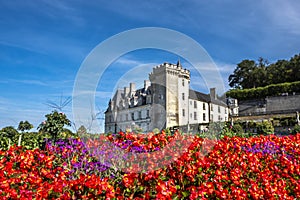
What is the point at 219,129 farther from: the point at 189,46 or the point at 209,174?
the point at 209,174

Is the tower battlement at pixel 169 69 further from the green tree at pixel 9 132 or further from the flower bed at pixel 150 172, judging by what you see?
the green tree at pixel 9 132

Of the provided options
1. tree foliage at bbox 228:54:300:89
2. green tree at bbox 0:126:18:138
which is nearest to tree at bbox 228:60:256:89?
tree foliage at bbox 228:54:300:89

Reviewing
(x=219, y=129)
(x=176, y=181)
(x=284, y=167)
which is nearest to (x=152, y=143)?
(x=176, y=181)

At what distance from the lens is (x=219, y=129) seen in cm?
1011

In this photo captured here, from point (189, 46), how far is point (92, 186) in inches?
125

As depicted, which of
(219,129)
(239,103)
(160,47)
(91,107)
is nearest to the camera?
(91,107)

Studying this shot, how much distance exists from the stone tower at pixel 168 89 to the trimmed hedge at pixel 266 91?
104 ft

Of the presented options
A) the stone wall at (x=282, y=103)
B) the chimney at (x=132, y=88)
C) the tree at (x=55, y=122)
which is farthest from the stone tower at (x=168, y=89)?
the stone wall at (x=282, y=103)

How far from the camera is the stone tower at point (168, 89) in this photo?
19.5 ft

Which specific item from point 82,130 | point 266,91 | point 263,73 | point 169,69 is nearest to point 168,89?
point 169,69

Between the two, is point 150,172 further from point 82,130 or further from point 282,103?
point 282,103

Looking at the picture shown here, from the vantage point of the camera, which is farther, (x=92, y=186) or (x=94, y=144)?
(x=94, y=144)

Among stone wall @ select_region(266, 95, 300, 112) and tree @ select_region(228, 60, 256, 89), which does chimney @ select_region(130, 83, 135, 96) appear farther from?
tree @ select_region(228, 60, 256, 89)

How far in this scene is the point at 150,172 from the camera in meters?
3.23
